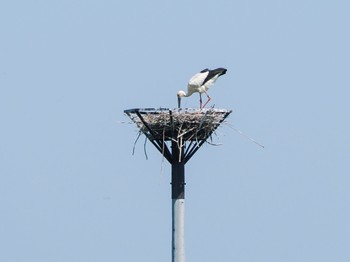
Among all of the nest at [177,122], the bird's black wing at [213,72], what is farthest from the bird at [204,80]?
the nest at [177,122]

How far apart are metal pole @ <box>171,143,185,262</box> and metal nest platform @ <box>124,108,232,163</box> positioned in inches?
10.1

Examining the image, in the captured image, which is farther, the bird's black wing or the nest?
the bird's black wing

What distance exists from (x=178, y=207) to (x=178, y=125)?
7.47 ft

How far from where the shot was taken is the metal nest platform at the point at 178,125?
30609 millimetres

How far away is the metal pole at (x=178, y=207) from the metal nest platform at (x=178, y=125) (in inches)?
10.1

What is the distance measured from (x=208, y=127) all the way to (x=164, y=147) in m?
1.22

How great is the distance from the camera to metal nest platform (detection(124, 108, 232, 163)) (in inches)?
1205

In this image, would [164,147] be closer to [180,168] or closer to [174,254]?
[180,168]

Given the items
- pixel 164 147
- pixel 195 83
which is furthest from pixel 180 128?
pixel 195 83

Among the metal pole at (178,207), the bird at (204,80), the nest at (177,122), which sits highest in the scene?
the bird at (204,80)

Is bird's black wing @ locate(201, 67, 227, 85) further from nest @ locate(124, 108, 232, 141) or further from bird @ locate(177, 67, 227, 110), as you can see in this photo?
nest @ locate(124, 108, 232, 141)

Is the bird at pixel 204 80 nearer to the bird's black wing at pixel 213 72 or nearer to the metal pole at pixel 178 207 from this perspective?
the bird's black wing at pixel 213 72

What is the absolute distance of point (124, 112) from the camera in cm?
3120

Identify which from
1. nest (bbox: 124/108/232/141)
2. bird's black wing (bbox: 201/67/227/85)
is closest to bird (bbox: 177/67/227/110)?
bird's black wing (bbox: 201/67/227/85)
